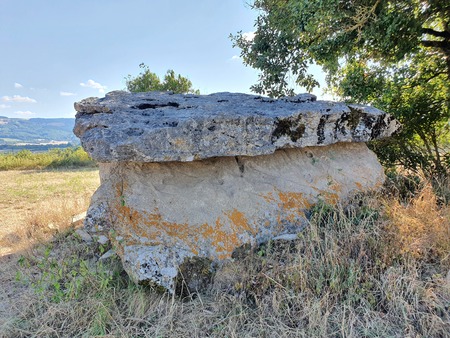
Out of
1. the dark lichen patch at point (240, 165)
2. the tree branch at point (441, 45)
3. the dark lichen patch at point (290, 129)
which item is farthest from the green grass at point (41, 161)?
the tree branch at point (441, 45)

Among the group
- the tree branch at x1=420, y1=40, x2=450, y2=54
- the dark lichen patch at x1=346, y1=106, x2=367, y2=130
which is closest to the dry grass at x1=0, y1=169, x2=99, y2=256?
the dark lichen patch at x1=346, y1=106, x2=367, y2=130

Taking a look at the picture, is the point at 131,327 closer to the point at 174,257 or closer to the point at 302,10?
the point at 174,257

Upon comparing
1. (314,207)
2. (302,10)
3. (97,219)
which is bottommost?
(97,219)

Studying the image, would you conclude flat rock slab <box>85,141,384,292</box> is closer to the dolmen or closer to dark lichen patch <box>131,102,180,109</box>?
the dolmen

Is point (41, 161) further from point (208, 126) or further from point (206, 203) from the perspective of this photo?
point (208, 126)

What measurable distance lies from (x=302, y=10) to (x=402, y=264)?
4365mm

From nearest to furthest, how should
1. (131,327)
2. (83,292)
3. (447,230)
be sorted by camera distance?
(131,327) < (83,292) < (447,230)

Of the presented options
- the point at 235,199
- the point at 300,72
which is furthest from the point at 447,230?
the point at 300,72

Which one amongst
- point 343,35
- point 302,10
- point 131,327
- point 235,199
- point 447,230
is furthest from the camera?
point 343,35

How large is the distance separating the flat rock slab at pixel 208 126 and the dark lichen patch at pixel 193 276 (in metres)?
1.12

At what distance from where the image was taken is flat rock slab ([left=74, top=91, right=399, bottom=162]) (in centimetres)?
312

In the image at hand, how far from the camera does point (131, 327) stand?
2.53m

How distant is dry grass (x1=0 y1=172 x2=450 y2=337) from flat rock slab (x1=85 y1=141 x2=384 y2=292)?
237 mm

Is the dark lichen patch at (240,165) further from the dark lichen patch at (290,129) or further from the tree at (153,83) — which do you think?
the tree at (153,83)
